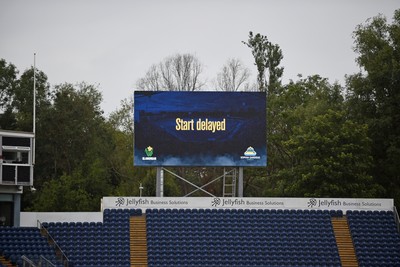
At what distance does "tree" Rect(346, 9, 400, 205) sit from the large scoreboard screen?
1259cm

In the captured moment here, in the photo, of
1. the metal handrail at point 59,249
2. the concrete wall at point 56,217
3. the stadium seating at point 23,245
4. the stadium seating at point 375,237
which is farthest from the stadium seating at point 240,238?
the stadium seating at point 23,245

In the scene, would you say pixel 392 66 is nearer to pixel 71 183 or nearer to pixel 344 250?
pixel 344 250

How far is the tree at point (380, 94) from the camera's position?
62625mm

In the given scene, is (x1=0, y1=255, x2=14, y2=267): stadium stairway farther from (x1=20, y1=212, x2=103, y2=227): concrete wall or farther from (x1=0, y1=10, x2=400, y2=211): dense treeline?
(x1=0, y1=10, x2=400, y2=211): dense treeline

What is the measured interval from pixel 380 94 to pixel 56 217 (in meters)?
22.9

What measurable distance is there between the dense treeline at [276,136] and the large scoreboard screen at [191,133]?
8.32 m

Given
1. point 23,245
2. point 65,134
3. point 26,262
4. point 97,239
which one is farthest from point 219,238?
point 65,134

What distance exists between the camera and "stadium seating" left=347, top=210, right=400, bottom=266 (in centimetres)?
5072

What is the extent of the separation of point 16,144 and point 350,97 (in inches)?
918

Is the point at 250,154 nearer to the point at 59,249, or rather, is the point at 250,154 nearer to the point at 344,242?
the point at 344,242

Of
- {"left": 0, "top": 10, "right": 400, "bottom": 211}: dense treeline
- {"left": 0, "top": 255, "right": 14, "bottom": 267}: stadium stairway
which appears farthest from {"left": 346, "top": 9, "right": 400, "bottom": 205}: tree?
{"left": 0, "top": 255, "right": 14, "bottom": 267}: stadium stairway

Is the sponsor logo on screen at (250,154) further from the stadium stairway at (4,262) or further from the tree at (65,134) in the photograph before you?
the tree at (65,134)

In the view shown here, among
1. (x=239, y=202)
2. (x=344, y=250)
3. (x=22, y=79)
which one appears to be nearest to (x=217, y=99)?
(x=239, y=202)

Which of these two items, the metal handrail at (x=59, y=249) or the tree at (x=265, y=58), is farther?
the tree at (x=265, y=58)
